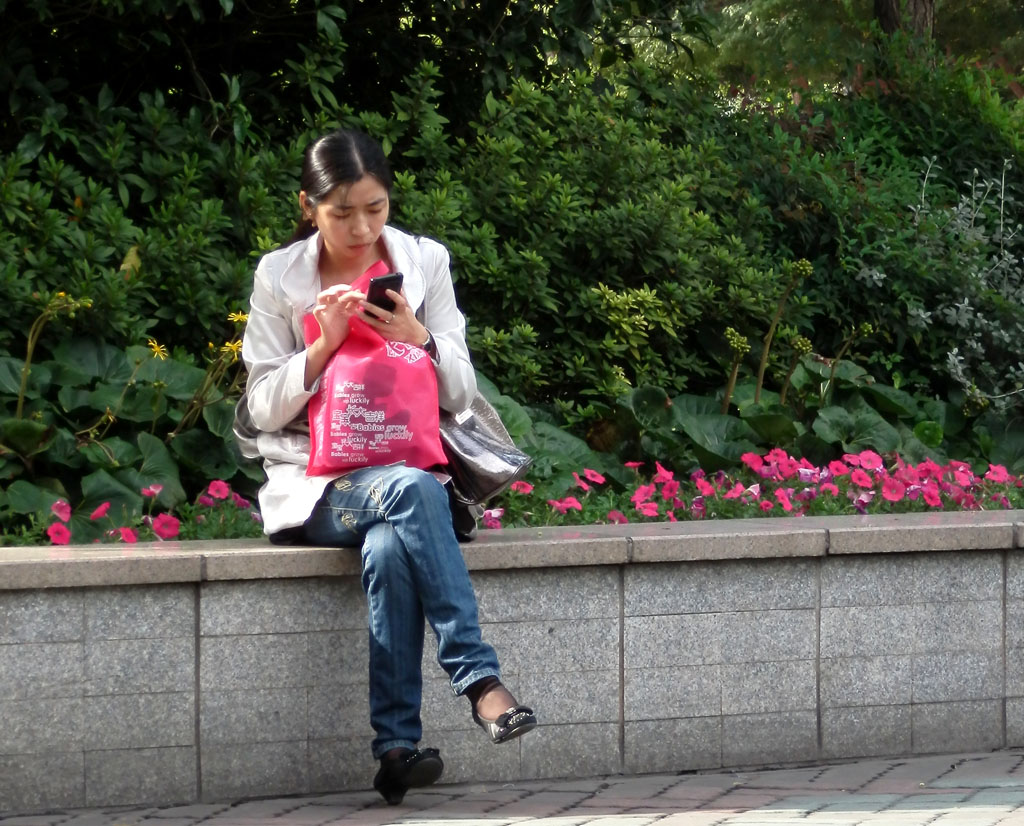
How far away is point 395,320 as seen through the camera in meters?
3.89

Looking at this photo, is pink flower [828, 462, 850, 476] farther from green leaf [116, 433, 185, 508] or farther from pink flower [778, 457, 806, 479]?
green leaf [116, 433, 185, 508]

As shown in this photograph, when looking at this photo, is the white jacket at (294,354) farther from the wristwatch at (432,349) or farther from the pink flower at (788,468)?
the pink flower at (788,468)

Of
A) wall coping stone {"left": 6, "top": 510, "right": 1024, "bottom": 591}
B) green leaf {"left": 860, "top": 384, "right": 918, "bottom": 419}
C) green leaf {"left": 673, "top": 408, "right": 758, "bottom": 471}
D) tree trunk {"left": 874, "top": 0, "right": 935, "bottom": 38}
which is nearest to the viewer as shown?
wall coping stone {"left": 6, "top": 510, "right": 1024, "bottom": 591}

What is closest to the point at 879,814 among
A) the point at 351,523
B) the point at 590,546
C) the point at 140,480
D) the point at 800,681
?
the point at 800,681

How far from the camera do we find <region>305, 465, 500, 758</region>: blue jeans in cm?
374

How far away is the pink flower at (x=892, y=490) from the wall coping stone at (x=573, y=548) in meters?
0.23

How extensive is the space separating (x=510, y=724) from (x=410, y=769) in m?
0.33

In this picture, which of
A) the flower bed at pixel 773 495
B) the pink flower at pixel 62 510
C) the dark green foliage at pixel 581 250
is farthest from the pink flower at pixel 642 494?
the pink flower at pixel 62 510

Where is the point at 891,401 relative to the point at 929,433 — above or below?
above

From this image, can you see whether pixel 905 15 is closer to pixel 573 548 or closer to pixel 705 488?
pixel 705 488

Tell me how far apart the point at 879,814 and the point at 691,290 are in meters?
3.13

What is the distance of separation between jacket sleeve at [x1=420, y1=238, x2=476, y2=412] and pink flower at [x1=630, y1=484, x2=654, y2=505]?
3.34ft

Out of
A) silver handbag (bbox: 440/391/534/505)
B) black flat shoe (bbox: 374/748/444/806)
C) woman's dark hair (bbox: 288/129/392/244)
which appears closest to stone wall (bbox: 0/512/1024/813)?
silver handbag (bbox: 440/391/534/505)

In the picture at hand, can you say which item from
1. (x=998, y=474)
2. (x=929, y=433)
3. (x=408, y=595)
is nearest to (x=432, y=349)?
(x=408, y=595)
